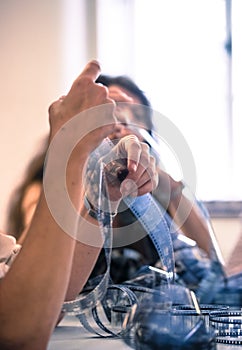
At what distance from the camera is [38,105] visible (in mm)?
2439

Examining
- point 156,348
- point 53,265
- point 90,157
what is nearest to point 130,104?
point 90,157

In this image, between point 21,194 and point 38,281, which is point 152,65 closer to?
point 21,194

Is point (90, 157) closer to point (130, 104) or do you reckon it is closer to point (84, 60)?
point (130, 104)

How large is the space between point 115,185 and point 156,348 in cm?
36

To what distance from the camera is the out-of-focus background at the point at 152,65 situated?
243cm

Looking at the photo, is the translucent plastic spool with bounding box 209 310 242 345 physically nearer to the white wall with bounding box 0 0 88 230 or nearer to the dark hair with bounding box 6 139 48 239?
the dark hair with bounding box 6 139 48 239

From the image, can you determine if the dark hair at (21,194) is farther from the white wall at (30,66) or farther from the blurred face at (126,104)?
the white wall at (30,66)

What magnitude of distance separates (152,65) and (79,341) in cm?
196

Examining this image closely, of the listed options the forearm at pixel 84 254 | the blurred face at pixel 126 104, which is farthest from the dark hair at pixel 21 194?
the forearm at pixel 84 254

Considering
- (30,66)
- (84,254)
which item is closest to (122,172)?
(84,254)

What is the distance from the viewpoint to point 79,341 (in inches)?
31.0

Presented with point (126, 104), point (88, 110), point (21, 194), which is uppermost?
point (88, 110)

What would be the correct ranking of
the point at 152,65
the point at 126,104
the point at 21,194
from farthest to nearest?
the point at 152,65
the point at 21,194
the point at 126,104

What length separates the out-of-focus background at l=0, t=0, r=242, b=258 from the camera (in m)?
2.43
